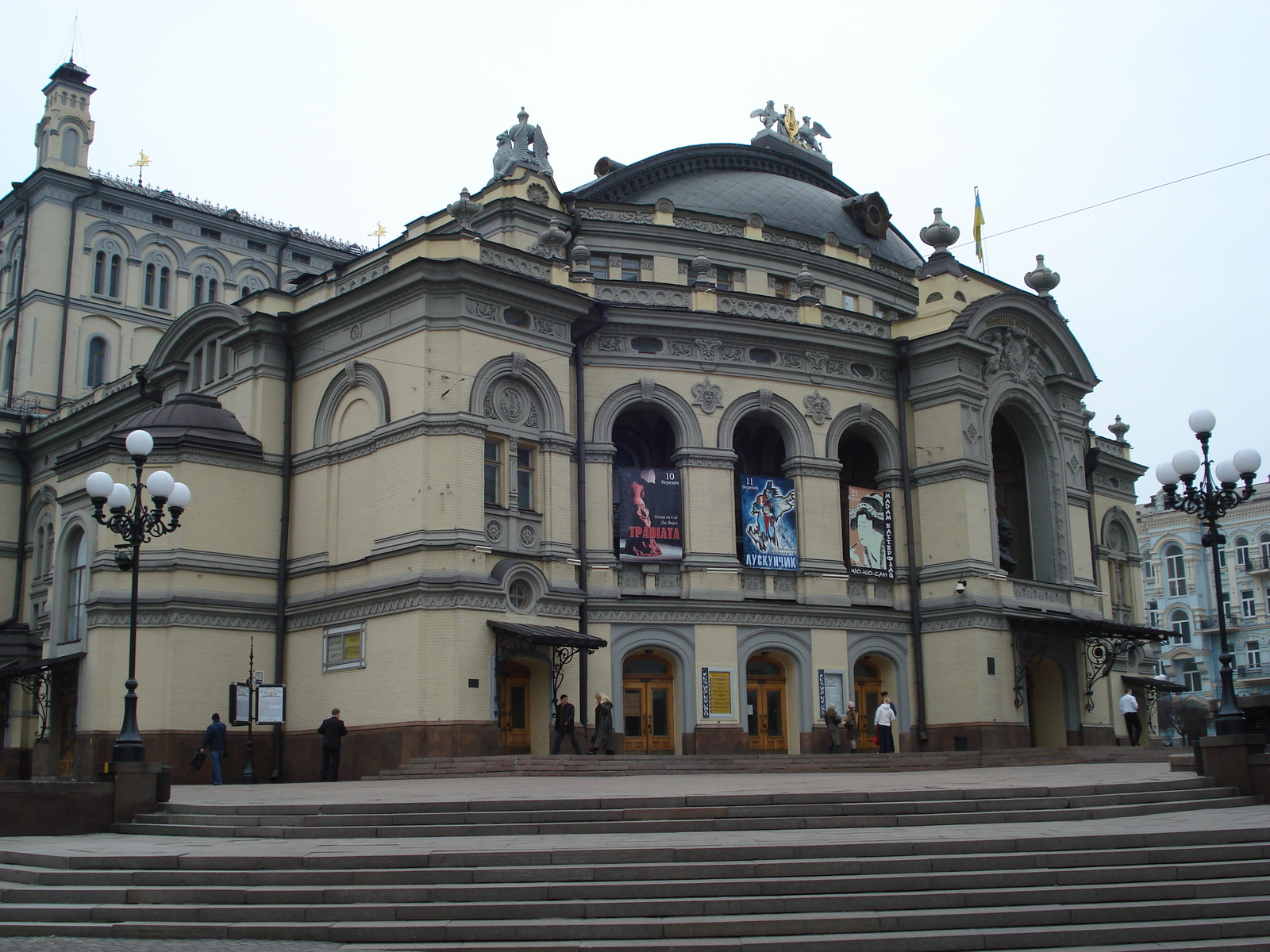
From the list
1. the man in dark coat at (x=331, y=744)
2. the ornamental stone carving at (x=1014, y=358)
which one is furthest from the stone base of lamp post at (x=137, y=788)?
the ornamental stone carving at (x=1014, y=358)

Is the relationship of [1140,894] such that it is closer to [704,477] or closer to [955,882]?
[955,882]

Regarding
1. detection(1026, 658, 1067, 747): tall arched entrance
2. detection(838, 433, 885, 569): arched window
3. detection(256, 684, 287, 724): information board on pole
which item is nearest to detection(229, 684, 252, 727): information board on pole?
detection(256, 684, 287, 724): information board on pole

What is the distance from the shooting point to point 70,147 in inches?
2101

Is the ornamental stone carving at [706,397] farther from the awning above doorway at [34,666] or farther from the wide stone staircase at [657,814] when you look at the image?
the wide stone staircase at [657,814]

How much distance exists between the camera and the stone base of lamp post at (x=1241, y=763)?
65.4ft

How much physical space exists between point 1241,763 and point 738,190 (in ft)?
94.3

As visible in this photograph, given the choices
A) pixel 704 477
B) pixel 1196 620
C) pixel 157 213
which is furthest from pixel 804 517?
pixel 1196 620

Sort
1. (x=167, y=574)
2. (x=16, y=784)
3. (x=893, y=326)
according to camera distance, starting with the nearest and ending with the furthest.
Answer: (x=16, y=784) → (x=167, y=574) → (x=893, y=326)

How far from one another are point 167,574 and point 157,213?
2854 centimetres

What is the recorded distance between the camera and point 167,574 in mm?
31719

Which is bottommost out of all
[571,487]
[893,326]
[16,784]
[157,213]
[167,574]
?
[16,784]

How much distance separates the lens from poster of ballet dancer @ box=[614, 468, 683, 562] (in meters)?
33.2

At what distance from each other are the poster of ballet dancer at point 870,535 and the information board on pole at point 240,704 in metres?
16.3

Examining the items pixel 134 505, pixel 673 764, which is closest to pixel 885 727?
pixel 673 764
